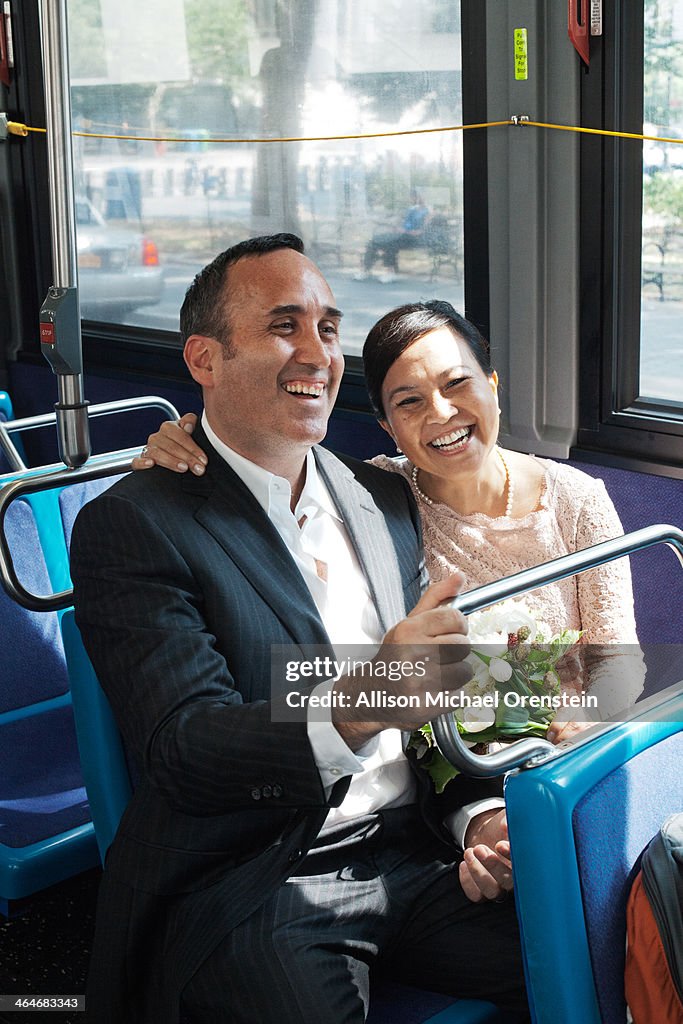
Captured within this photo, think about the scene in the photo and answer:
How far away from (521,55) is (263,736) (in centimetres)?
196

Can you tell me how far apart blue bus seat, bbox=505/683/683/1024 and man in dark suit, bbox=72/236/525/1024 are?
17 cm

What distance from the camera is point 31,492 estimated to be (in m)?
2.22

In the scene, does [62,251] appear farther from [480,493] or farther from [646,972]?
[646,972]

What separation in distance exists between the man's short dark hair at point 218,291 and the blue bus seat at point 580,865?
91 cm

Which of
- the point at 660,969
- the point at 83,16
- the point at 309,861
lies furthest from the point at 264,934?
the point at 83,16

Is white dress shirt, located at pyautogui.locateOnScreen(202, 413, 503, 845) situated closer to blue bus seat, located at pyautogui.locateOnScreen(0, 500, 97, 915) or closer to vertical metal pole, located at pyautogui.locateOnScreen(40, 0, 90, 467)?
vertical metal pole, located at pyautogui.locateOnScreen(40, 0, 90, 467)

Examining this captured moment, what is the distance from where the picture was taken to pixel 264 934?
1519mm

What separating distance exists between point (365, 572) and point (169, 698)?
43 centimetres

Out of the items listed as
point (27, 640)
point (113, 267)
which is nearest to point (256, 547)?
point (27, 640)

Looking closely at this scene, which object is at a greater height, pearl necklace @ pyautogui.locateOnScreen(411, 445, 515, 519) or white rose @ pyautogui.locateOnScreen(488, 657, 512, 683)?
pearl necklace @ pyautogui.locateOnScreen(411, 445, 515, 519)

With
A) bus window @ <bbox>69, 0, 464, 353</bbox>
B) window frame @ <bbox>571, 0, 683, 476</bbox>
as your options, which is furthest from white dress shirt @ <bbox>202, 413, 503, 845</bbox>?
bus window @ <bbox>69, 0, 464, 353</bbox>

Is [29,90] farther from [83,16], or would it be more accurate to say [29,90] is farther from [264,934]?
[264,934]

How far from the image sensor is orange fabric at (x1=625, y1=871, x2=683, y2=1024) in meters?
1.28

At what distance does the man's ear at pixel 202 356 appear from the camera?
186 cm
